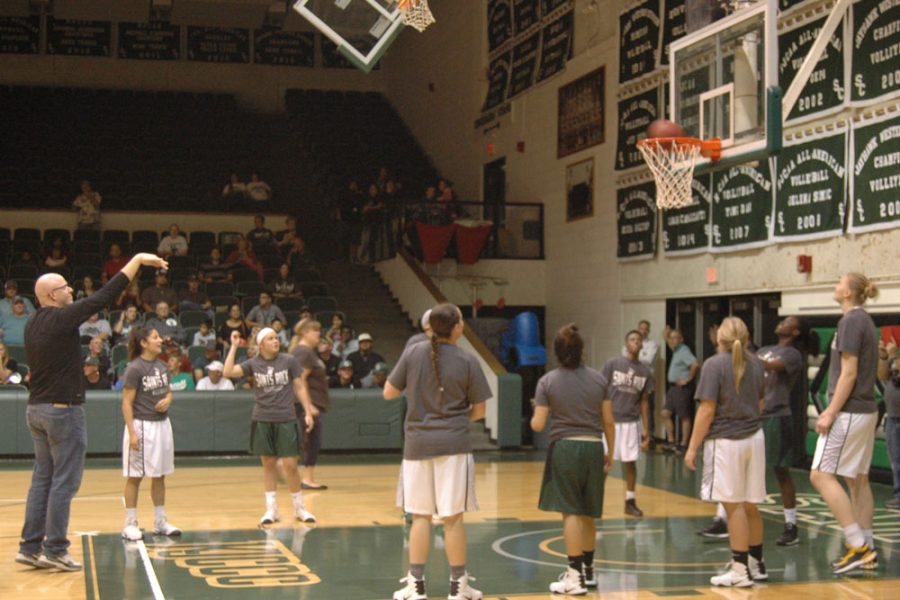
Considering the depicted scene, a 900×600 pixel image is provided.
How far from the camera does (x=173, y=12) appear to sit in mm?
29688

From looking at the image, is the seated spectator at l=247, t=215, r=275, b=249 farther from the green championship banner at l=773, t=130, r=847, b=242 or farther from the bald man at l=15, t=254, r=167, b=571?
the bald man at l=15, t=254, r=167, b=571

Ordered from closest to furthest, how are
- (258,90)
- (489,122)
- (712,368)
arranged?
(712,368) < (489,122) < (258,90)

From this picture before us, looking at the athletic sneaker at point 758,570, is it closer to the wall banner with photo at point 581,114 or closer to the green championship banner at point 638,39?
the green championship banner at point 638,39

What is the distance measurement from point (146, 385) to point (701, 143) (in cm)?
593

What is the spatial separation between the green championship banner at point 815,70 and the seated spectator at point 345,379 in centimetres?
739

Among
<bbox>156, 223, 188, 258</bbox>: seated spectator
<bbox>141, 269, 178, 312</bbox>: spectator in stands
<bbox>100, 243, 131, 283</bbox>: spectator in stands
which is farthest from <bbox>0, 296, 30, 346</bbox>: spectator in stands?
<bbox>156, 223, 188, 258</bbox>: seated spectator

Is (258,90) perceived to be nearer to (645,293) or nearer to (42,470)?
(645,293)

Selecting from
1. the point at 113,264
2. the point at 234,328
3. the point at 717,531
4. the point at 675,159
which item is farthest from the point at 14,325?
the point at 717,531

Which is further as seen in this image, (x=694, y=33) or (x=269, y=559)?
(x=694, y=33)

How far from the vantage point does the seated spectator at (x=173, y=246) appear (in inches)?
896

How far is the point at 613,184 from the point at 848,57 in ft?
20.8

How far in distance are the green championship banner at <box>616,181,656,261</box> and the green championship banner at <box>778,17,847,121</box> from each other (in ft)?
11.8

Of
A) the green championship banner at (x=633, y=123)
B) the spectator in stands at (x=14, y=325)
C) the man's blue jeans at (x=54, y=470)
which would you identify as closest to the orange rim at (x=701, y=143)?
the man's blue jeans at (x=54, y=470)

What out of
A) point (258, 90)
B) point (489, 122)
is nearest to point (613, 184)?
point (489, 122)
